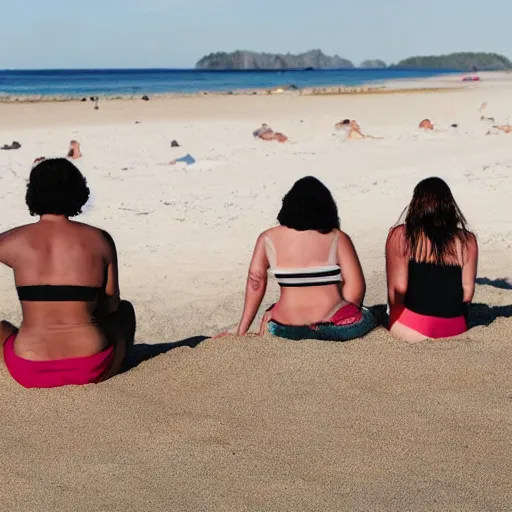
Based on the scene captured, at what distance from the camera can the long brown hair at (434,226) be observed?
4.37m

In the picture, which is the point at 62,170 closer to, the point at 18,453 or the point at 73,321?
the point at 73,321

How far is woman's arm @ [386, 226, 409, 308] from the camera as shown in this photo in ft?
14.5

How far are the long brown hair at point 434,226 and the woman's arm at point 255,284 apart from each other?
0.81m

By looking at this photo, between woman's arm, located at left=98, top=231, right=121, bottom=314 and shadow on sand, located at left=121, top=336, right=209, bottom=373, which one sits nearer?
woman's arm, located at left=98, top=231, right=121, bottom=314

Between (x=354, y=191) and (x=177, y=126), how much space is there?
10.3m

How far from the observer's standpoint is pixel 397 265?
4441mm

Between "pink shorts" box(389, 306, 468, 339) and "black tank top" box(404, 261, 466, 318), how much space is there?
0.08 ft

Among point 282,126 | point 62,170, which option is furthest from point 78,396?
point 282,126

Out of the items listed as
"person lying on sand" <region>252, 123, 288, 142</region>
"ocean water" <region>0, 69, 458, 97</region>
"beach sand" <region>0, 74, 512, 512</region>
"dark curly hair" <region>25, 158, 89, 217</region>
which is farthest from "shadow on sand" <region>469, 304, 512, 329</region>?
"ocean water" <region>0, 69, 458, 97</region>

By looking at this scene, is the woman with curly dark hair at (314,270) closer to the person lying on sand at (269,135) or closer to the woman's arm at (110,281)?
the woman's arm at (110,281)

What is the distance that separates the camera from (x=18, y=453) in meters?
3.19

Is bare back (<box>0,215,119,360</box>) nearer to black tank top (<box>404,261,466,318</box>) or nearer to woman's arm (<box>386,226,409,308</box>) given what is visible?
woman's arm (<box>386,226,409,308</box>)

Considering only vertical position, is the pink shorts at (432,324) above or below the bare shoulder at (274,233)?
below

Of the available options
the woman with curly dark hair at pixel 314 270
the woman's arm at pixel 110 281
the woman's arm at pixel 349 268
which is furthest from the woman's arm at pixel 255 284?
the woman's arm at pixel 110 281
